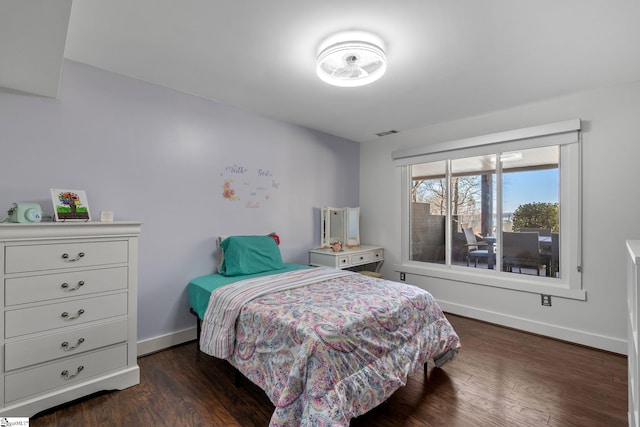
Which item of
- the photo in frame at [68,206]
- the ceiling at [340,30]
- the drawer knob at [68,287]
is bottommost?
the drawer knob at [68,287]

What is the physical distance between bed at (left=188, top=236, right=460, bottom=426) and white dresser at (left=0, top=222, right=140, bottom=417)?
1.94 ft

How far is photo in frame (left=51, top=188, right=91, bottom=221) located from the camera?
6.41ft

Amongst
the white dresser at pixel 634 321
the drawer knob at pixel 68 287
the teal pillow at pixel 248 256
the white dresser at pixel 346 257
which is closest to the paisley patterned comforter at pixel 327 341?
the teal pillow at pixel 248 256

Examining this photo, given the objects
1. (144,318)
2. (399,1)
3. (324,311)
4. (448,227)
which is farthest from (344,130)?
(144,318)

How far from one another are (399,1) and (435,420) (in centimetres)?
238

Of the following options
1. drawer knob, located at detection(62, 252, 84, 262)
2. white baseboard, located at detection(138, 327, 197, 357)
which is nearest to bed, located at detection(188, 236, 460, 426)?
white baseboard, located at detection(138, 327, 197, 357)

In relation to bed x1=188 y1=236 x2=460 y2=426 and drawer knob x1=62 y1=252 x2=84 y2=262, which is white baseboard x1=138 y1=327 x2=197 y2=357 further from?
drawer knob x1=62 y1=252 x2=84 y2=262

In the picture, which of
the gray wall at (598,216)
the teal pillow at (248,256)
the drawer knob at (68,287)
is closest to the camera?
the drawer knob at (68,287)

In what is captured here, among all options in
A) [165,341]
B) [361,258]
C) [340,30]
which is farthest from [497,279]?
[165,341]

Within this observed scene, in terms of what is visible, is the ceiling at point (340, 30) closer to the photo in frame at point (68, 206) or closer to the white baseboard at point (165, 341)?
the photo in frame at point (68, 206)

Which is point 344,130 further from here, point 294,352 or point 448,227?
point 294,352

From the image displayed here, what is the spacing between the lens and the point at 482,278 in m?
3.43

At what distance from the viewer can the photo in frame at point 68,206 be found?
1955mm

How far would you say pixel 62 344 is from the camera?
6.08ft
